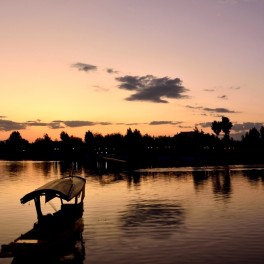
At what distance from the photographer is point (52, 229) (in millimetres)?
33219

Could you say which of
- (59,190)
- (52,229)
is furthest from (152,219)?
(52,229)

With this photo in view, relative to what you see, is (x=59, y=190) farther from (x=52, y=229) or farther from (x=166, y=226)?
(x=166, y=226)

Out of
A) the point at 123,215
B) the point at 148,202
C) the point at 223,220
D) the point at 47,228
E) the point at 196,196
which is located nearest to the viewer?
the point at 47,228

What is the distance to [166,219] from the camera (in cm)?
4597

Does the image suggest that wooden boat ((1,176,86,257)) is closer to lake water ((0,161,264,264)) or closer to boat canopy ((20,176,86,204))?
boat canopy ((20,176,86,204))

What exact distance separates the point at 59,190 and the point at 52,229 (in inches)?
201

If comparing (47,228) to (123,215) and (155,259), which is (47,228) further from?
(123,215)

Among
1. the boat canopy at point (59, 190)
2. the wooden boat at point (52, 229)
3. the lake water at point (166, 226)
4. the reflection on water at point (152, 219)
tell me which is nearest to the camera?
the wooden boat at point (52, 229)

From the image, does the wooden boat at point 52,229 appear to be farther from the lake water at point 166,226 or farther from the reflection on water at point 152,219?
the reflection on water at point 152,219

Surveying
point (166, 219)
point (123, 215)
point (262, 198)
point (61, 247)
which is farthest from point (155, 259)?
point (262, 198)

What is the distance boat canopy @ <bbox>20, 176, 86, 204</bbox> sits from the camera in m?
36.1

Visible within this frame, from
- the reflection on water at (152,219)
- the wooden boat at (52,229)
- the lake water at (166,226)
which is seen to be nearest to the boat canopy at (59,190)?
the wooden boat at (52,229)

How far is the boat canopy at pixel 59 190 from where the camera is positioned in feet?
118

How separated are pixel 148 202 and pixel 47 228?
3119cm
